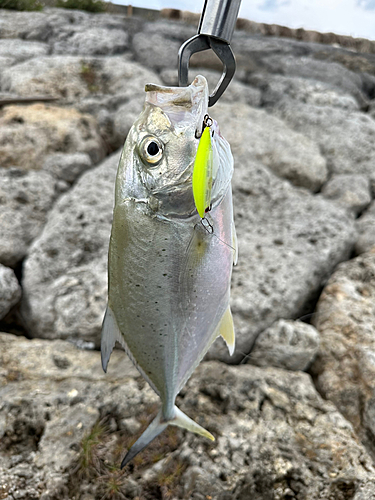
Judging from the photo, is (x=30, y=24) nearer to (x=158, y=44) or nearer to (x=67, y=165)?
(x=158, y=44)

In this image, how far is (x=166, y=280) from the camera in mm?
1271

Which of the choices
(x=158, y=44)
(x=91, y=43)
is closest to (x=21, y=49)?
(x=91, y=43)

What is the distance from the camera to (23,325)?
3.09 m

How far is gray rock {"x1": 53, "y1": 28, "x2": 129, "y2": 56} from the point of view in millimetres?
6387

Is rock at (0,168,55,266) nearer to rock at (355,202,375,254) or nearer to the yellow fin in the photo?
the yellow fin

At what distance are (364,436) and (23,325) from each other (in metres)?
2.59

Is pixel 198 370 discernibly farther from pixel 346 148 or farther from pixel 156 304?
pixel 346 148

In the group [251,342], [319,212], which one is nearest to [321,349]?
[251,342]

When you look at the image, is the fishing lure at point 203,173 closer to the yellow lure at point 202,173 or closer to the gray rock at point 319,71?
the yellow lure at point 202,173

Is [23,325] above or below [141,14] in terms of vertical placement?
below

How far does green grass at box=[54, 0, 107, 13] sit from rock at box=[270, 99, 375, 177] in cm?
534

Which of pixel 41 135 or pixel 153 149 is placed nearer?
pixel 153 149

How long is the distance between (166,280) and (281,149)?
3602 mm

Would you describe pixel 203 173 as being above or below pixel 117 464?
above
